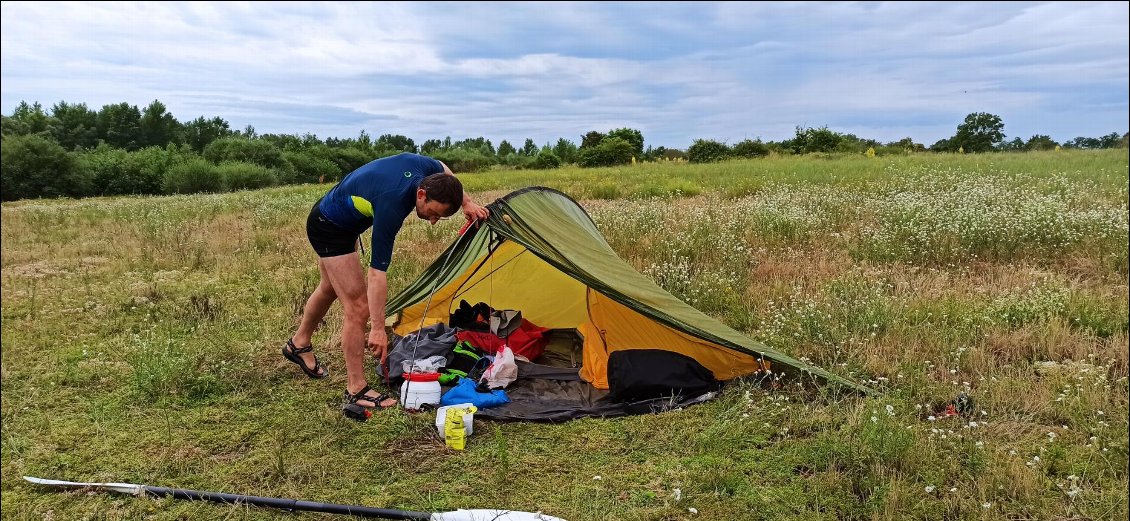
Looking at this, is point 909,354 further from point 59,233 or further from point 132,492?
point 59,233

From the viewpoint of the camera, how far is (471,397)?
13.6 feet

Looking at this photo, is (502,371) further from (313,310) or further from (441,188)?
(441,188)

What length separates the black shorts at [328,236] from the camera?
Result: 12.8 ft

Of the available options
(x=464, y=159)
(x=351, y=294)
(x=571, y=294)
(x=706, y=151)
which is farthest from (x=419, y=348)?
(x=464, y=159)

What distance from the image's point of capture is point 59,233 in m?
10.6

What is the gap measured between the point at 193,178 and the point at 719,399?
117 feet

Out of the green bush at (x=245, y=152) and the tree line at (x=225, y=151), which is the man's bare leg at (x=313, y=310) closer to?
the tree line at (x=225, y=151)

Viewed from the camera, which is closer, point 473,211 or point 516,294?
point 473,211

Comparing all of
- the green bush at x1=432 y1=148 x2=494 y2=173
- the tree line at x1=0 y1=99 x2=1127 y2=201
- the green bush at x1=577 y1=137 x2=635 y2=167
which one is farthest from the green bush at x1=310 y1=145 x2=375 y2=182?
the green bush at x1=577 y1=137 x2=635 y2=167

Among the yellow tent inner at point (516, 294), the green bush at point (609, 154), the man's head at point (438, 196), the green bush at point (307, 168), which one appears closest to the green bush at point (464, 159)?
the green bush at point (307, 168)

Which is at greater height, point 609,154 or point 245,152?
point 245,152

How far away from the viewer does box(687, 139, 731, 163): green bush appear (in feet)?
98.6

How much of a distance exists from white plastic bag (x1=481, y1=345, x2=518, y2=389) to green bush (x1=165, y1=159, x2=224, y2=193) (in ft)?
108

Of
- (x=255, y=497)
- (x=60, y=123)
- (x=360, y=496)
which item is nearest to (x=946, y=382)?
(x=360, y=496)
